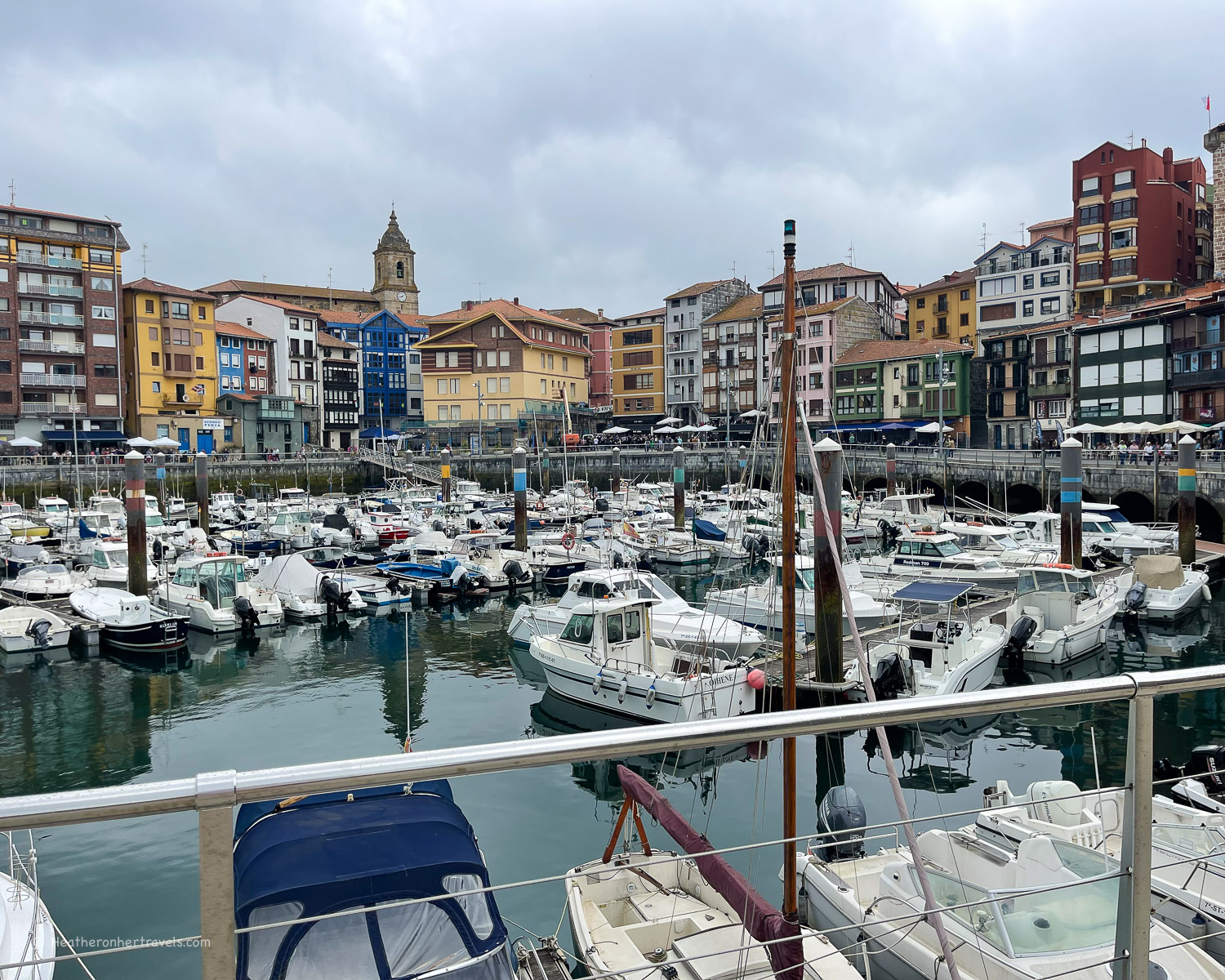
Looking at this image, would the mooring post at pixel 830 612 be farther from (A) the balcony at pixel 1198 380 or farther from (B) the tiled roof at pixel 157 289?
(B) the tiled roof at pixel 157 289

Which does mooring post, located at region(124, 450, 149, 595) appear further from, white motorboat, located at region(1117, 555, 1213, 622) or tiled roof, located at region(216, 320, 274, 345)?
tiled roof, located at region(216, 320, 274, 345)

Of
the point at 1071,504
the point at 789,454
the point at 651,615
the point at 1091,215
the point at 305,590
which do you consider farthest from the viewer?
the point at 1091,215

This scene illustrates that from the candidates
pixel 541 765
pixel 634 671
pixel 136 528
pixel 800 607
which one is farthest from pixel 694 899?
pixel 136 528

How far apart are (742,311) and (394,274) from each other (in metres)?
55.3

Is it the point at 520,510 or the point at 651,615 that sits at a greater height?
the point at 520,510

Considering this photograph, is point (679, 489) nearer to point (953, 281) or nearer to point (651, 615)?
point (651, 615)

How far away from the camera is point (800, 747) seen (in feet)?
59.2

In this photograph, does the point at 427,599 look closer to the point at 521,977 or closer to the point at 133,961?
the point at 133,961

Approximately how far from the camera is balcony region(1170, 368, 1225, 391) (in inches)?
2004

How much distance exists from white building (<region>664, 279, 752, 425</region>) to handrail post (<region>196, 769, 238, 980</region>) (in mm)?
91304

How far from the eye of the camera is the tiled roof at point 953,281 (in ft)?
268

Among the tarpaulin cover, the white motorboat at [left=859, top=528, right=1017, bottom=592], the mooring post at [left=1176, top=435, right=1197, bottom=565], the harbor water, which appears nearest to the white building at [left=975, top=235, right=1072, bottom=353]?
the mooring post at [left=1176, top=435, right=1197, bottom=565]

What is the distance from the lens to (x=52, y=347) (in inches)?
2741

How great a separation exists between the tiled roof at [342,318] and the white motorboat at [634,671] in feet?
289
